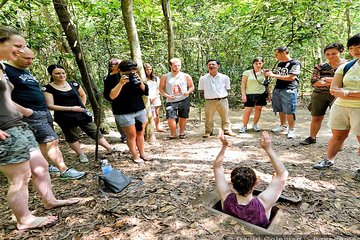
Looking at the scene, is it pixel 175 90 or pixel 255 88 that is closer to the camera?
pixel 175 90

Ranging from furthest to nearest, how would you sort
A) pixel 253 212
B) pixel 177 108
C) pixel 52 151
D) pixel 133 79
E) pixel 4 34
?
pixel 177 108 < pixel 133 79 < pixel 52 151 < pixel 253 212 < pixel 4 34

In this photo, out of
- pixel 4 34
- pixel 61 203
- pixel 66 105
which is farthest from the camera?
pixel 66 105

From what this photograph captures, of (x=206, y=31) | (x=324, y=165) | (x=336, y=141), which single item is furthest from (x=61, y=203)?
(x=206, y=31)

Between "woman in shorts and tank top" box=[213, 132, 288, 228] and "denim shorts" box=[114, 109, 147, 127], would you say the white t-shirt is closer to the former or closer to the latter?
"denim shorts" box=[114, 109, 147, 127]

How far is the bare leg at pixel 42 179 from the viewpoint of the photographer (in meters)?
2.50

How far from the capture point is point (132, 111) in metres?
3.73

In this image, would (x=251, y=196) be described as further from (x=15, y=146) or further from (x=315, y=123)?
(x=315, y=123)

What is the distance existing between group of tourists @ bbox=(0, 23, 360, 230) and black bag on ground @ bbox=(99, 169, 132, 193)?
0.41 metres

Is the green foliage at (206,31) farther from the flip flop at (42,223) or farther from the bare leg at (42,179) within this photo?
the flip flop at (42,223)

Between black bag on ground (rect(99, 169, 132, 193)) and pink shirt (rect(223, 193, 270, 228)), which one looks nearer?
pink shirt (rect(223, 193, 270, 228))

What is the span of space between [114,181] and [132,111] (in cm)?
115

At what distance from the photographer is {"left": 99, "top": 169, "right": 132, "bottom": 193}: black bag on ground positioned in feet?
9.89

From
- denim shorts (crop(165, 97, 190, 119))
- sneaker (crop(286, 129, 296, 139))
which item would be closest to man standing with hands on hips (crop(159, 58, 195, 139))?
denim shorts (crop(165, 97, 190, 119))

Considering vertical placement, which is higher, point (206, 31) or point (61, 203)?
point (206, 31)
